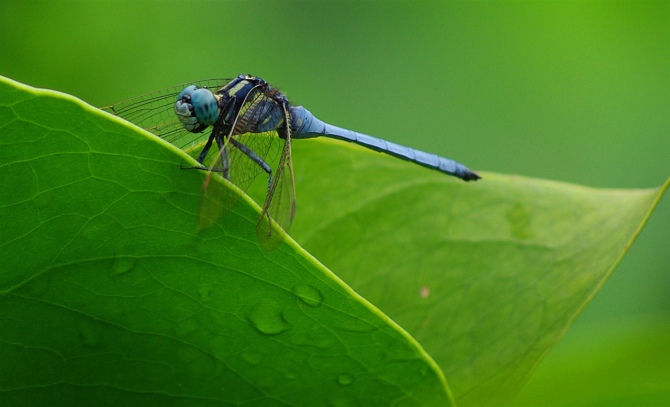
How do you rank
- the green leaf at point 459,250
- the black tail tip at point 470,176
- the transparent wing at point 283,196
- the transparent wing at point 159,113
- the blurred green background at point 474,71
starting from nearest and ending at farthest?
the transparent wing at point 283,196, the green leaf at point 459,250, the black tail tip at point 470,176, the transparent wing at point 159,113, the blurred green background at point 474,71

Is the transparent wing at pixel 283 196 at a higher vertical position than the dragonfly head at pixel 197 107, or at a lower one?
lower

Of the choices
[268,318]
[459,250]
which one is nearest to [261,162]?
[459,250]

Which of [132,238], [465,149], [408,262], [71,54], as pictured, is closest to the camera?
[132,238]

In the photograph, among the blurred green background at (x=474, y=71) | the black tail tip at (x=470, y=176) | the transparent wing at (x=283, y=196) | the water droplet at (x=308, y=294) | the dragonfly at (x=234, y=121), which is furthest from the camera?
the blurred green background at (x=474, y=71)

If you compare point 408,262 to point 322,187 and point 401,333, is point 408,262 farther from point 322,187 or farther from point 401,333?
point 401,333

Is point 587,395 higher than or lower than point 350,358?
higher

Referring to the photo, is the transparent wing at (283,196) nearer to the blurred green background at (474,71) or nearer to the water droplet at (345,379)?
the water droplet at (345,379)

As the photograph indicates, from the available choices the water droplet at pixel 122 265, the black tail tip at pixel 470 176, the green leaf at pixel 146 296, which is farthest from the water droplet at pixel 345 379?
the black tail tip at pixel 470 176

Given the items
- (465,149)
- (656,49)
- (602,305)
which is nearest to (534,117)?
(465,149)
